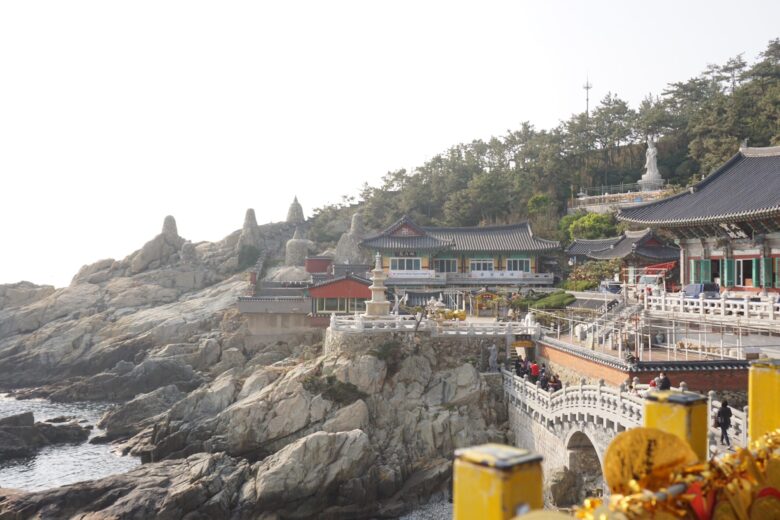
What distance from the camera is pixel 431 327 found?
31750 mm

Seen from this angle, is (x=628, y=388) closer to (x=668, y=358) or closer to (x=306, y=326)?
(x=668, y=358)

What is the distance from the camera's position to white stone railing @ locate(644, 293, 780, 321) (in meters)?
22.6

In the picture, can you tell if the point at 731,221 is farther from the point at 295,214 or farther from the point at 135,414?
the point at 295,214

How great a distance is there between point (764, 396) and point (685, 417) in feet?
7.55

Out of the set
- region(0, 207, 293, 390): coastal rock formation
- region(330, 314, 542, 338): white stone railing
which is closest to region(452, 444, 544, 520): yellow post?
region(330, 314, 542, 338): white stone railing

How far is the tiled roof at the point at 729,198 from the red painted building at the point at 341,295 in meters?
20.7

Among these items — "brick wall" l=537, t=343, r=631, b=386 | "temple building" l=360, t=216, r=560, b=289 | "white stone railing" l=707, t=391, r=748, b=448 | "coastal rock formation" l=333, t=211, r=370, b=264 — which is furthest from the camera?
"coastal rock formation" l=333, t=211, r=370, b=264

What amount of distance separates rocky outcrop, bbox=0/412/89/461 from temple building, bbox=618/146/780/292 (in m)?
34.8

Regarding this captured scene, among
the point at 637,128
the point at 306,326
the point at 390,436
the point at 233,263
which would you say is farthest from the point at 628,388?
the point at 637,128

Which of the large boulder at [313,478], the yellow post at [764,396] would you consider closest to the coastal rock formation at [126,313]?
the large boulder at [313,478]

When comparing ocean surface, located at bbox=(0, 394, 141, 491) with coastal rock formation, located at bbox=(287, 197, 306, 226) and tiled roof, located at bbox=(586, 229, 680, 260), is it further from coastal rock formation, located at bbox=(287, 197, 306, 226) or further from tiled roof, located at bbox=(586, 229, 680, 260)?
coastal rock formation, located at bbox=(287, 197, 306, 226)

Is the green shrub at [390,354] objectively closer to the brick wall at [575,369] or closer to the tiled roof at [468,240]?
the brick wall at [575,369]

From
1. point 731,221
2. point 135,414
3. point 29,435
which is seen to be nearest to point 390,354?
point 731,221

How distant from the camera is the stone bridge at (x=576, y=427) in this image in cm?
1712
